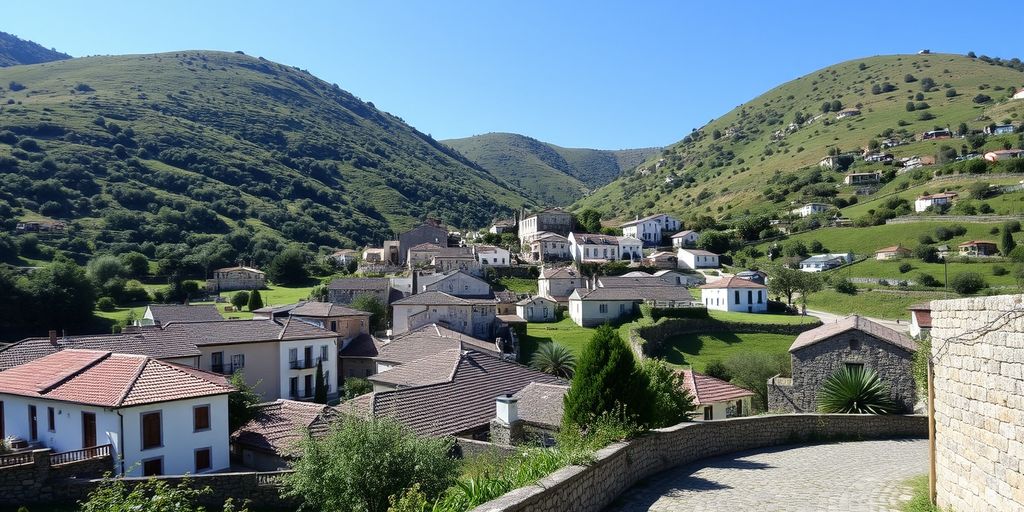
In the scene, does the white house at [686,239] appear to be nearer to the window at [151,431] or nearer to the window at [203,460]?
the window at [203,460]

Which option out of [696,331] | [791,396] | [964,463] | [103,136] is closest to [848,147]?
[696,331]

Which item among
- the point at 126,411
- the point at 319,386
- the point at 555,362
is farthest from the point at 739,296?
the point at 126,411

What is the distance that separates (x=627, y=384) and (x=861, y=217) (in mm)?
99790

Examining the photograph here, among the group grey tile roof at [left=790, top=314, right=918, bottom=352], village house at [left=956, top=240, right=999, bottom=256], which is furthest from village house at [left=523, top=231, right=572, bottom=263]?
grey tile roof at [left=790, top=314, right=918, bottom=352]

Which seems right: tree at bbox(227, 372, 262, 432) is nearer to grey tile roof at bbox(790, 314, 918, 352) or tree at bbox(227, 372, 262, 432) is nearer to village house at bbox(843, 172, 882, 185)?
grey tile roof at bbox(790, 314, 918, 352)

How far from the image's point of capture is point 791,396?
1206 inches

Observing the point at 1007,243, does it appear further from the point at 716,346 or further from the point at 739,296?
the point at 716,346

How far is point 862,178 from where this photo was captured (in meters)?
127

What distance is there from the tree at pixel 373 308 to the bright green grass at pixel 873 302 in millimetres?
43154

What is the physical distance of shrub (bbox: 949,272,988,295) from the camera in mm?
60812

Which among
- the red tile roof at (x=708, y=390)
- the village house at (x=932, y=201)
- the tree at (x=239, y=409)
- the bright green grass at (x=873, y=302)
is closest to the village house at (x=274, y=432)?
the tree at (x=239, y=409)

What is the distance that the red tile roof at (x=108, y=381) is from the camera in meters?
23.2

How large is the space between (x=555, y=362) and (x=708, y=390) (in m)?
→ 13.5

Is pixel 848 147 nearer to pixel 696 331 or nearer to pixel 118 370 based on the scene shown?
pixel 696 331
